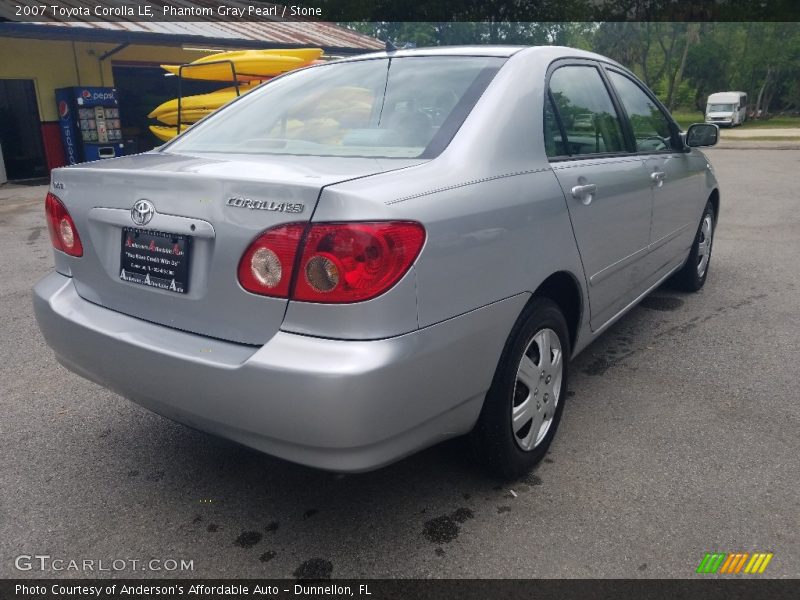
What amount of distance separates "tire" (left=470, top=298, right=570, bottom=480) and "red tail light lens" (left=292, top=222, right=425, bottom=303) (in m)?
0.69

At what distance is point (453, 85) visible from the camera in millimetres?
2648

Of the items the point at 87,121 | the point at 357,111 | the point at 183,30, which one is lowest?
the point at 87,121

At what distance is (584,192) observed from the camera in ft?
9.14

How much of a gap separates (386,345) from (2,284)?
5108 millimetres

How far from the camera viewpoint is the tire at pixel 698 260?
493cm

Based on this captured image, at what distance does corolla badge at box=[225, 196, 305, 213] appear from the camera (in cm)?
189

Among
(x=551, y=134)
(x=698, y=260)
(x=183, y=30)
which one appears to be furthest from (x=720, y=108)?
(x=551, y=134)

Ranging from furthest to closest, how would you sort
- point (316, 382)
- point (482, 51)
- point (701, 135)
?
1. point (701, 135)
2. point (482, 51)
3. point (316, 382)

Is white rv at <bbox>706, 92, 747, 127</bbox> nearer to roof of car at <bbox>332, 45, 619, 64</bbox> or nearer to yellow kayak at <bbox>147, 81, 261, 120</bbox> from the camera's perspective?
yellow kayak at <bbox>147, 81, 261, 120</bbox>

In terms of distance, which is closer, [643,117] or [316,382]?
[316,382]

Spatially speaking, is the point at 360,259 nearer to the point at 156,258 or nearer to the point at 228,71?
the point at 156,258

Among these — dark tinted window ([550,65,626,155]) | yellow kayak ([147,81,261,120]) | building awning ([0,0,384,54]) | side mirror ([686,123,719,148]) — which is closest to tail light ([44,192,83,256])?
dark tinted window ([550,65,626,155])

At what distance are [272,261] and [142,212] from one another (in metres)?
0.55

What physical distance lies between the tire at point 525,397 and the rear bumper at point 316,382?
0.10 metres
